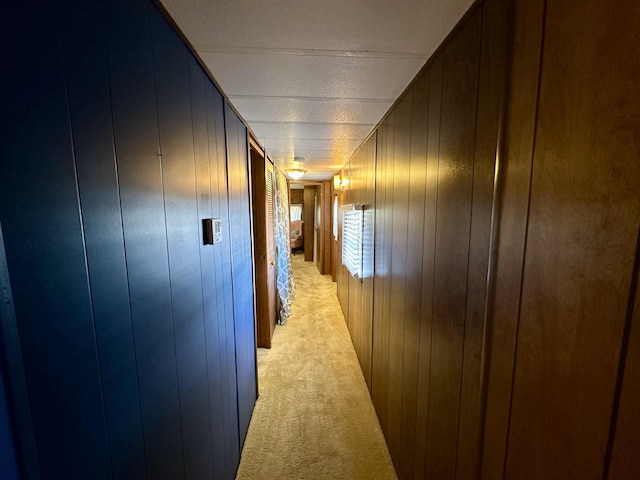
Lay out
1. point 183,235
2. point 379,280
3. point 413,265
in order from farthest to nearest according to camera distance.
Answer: point 379,280 → point 413,265 → point 183,235

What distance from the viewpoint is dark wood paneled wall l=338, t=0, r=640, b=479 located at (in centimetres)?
46

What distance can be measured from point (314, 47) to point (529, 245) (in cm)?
102

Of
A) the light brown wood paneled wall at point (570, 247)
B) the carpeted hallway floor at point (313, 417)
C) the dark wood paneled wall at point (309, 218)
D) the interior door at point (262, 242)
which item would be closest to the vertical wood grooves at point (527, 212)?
the light brown wood paneled wall at point (570, 247)

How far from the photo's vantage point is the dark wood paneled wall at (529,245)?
46 cm

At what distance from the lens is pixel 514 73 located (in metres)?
0.68

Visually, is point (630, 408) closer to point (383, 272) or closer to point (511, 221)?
point (511, 221)

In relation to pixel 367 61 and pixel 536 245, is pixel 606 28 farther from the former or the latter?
pixel 367 61

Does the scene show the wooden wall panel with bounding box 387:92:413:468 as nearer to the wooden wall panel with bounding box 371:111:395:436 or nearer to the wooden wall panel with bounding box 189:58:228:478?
the wooden wall panel with bounding box 371:111:395:436

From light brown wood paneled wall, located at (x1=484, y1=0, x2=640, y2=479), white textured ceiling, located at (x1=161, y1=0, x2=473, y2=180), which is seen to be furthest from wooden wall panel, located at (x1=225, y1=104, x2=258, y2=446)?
light brown wood paneled wall, located at (x1=484, y1=0, x2=640, y2=479)

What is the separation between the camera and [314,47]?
1006mm

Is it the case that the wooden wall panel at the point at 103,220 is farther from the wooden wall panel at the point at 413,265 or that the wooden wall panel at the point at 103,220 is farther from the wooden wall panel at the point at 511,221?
the wooden wall panel at the point at 413,265

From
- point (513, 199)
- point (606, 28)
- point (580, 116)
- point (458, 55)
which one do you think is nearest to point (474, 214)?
point (513, 199)

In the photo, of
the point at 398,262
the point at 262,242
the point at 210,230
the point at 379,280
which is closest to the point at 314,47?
the point at 210,230

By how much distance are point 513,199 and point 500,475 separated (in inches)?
31.3
